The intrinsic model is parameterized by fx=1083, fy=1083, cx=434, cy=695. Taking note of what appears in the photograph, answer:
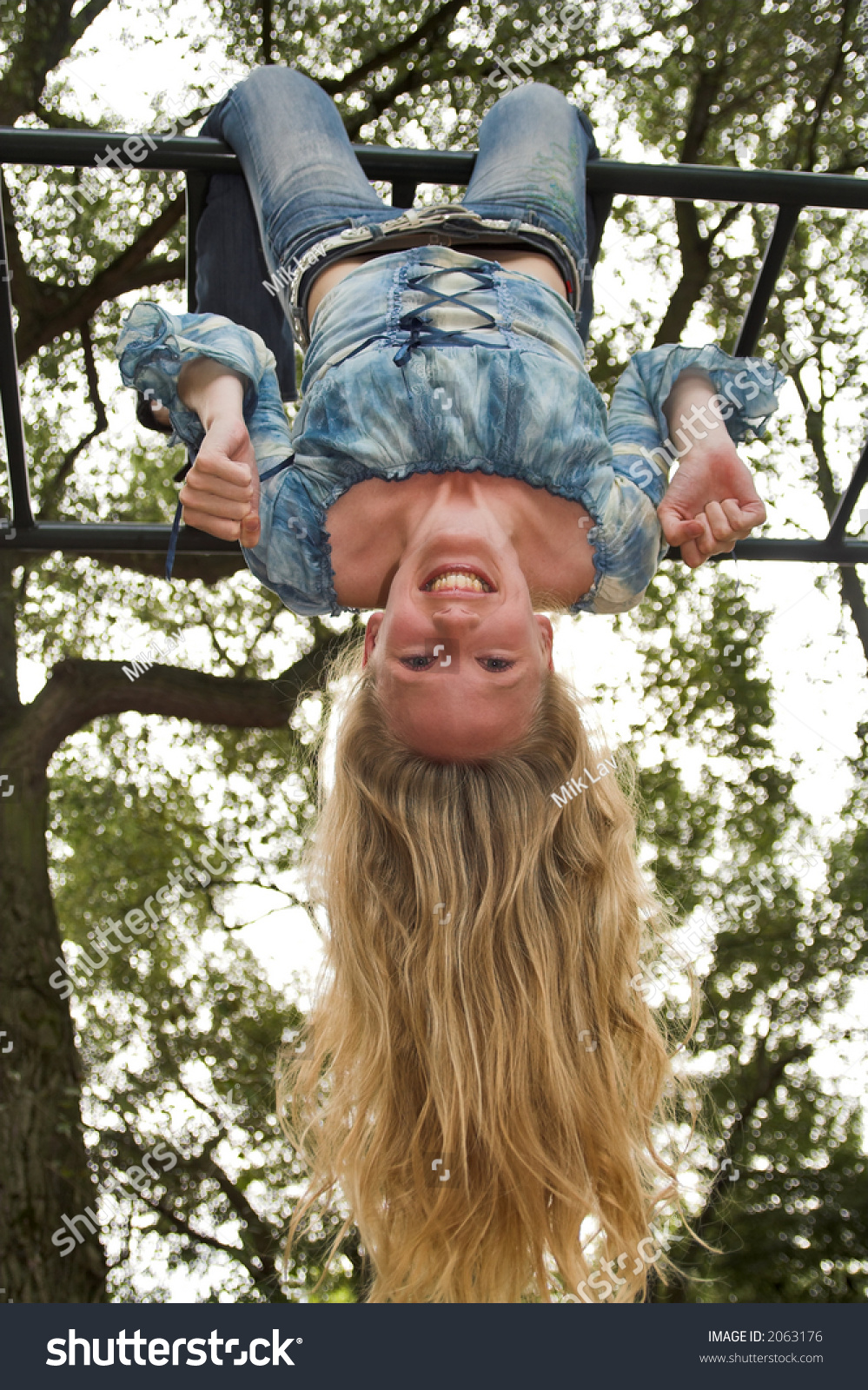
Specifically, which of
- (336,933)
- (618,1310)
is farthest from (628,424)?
(618,1310)

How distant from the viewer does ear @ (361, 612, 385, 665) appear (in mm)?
1772

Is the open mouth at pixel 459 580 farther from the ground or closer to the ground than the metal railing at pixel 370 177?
closer to the ground

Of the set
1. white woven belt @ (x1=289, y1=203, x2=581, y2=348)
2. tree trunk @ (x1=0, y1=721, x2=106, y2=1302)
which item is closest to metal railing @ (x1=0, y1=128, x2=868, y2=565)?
white woven belt @ (x1=289, y1=203, x2=581, y2=348)

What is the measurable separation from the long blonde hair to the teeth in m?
0.32

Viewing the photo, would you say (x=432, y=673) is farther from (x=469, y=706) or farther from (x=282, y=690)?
(x=282, y=690)

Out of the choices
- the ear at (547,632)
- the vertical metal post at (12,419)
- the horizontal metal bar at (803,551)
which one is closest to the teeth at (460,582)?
the ear at (547,632)

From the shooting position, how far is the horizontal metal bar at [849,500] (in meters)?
2.32

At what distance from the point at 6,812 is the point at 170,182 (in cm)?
293

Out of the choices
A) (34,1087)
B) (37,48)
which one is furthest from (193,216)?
(37,48)

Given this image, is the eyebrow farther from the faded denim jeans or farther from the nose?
the faded denim jeans

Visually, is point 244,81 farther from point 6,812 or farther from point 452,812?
point 6,812

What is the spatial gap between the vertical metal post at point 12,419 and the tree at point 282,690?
7.79 feet

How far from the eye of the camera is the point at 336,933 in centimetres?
186

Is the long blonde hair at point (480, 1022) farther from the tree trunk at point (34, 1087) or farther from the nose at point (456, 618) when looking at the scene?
the tree trunk at point (34, 1087)
